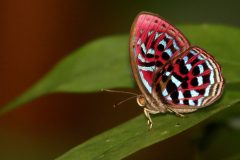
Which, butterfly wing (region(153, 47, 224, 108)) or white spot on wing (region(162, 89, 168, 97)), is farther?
white spot on wing (region(162, 89, 168, 97))

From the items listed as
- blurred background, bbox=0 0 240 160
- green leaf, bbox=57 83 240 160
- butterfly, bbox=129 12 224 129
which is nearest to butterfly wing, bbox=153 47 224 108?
butterfly, bbox=129 12 224 129

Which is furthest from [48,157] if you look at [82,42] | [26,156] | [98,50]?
[82,42]

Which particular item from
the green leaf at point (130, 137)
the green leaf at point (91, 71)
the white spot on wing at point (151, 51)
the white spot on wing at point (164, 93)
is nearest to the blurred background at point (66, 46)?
the green leaf at point (91, 71)

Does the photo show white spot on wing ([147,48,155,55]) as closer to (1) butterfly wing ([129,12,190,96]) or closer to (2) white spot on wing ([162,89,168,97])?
(1) butterfly wing ([129,12,190,96])

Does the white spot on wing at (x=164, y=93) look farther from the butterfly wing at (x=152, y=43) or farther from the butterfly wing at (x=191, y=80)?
the butterfly wing at (x=152, y=43)

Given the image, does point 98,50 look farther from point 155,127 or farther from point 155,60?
point 155,127
